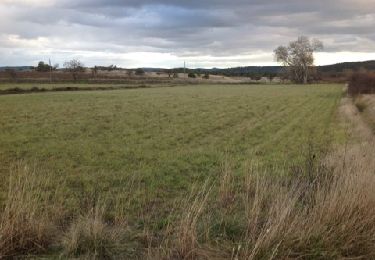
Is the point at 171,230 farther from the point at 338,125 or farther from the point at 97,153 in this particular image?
the point at 338,125

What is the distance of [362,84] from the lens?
60.7 metres

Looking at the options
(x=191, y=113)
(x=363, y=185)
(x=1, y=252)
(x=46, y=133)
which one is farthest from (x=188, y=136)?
(x=1, y=252)

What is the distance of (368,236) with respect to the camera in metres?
6.51

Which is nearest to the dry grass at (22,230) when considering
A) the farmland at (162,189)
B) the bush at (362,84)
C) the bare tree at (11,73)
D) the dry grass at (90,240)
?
the farmland at (162,189)

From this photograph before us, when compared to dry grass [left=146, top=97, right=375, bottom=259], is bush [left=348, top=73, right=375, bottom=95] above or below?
below

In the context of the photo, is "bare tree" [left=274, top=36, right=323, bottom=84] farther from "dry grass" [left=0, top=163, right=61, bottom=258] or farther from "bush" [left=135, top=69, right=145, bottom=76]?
"dry grass" [left=0, top=163, right=61, bottom=258]

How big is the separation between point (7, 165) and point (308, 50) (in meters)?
153

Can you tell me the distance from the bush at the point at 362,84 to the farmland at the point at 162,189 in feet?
112

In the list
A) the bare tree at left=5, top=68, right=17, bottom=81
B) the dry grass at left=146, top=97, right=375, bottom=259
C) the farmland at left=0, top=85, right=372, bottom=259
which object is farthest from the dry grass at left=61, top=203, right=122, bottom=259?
the bare tree at left=5, top=68, right=17, bottom=81

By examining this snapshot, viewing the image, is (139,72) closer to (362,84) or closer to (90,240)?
(362,84)

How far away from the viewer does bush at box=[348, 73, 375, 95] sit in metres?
58.7

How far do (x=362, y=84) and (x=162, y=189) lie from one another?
54.7 meters

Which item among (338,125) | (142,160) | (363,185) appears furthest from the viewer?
(338,125)

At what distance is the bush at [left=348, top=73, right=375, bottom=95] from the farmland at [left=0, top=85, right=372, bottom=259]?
34245 mm
